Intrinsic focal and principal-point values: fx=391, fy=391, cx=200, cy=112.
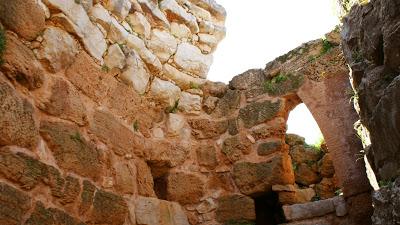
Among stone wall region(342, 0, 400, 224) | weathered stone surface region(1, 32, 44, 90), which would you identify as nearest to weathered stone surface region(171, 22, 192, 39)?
weathered stone surface region(1, 32, 44, 90)

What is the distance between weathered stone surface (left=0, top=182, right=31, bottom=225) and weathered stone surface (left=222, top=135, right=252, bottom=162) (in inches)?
83.0

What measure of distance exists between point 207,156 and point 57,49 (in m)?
1.83

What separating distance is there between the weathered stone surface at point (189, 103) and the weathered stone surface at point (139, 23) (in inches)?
28.2

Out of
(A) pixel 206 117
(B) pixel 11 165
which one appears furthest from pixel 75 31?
(A) pixel 206 117

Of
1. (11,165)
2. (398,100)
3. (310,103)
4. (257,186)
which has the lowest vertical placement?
(11,165)

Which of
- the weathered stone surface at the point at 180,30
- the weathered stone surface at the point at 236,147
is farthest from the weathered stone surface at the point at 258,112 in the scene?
the weathered stone surface at the point at 180,30

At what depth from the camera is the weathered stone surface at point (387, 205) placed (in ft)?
5.85

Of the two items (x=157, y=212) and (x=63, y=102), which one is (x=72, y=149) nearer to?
(x=63, y=102)

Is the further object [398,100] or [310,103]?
[310,103]

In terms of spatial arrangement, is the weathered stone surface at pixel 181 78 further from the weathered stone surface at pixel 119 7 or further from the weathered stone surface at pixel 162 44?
the weathered stone surface at pixel 119 7

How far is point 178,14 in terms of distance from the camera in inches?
166

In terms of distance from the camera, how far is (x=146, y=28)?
378 cm

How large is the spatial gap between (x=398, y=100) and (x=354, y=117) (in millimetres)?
1565

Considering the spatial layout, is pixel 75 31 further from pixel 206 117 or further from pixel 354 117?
pixel 354 117
